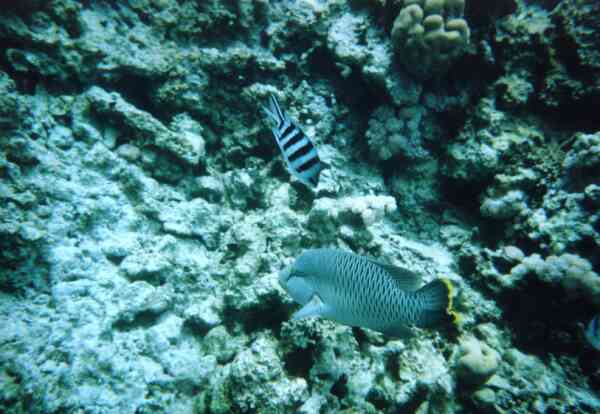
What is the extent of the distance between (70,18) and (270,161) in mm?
3187

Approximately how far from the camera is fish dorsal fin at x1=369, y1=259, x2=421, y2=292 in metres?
1.87

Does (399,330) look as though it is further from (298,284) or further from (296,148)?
(296,148)

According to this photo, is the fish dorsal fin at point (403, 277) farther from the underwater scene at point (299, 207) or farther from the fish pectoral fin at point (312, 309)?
the fish pectoral fin at point (312, 309)

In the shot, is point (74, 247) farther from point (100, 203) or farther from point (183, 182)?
point (183, 182)

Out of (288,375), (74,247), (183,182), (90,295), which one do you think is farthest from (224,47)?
(288,375)

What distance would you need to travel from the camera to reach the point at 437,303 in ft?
5.80

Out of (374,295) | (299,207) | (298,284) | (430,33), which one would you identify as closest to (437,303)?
(374,295)

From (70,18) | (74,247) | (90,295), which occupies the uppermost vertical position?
(70,18)

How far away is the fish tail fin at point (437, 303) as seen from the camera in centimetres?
175

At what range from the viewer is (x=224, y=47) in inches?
191

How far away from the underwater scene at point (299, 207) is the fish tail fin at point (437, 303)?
12 mm

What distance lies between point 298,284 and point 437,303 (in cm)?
86

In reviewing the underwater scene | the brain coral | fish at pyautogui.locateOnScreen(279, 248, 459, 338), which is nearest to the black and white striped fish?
the underwater scene

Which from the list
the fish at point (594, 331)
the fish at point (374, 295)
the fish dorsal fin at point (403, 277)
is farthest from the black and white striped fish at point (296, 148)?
the fish at point (594, 331)
